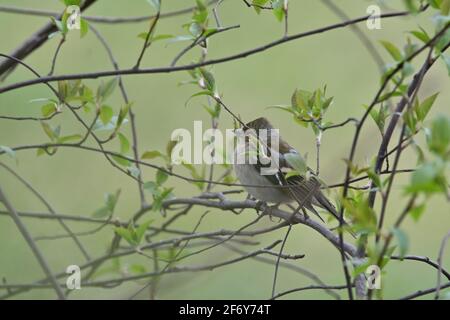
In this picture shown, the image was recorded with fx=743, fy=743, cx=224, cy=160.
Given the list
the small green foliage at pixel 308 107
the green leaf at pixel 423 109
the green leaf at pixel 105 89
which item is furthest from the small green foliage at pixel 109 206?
the green leaf at pixel 423 109

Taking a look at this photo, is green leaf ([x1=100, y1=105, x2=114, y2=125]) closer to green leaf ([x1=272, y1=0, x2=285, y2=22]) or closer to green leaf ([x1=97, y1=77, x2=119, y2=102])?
green leaf ([x1=97, y1=77, x2=119, y2=102])

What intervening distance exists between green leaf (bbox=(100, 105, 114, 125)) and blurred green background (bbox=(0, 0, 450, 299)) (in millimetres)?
953

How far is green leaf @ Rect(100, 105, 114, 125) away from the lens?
124cm

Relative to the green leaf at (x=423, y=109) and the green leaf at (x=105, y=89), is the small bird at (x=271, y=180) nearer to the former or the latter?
the green leaf at (x=105, y=89)

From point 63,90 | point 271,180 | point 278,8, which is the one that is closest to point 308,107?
point 278,8

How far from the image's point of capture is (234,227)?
9.34 feet

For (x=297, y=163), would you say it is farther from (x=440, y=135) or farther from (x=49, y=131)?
(x=49, y=131)

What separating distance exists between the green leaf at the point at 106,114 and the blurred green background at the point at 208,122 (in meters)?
0.95

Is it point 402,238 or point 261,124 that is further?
point 261,124

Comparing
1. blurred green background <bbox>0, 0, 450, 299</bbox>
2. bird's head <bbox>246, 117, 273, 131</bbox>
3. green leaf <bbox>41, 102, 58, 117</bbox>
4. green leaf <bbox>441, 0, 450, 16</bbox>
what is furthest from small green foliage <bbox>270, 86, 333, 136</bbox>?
blurred green background <bbox>0, 0, 450, 299</bbox>

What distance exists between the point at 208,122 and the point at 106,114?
1.98m

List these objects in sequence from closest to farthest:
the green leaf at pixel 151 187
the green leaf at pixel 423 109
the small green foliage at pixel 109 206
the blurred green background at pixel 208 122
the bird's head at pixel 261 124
→ the green leaf at pixel 423 109 → the green leaf at pixel 151 187 → the small green foliage at pixel 109 206 → the bird's head at pixel 261 124 → the blurred green background at pixel 208 122

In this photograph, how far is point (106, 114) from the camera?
4.11 ft

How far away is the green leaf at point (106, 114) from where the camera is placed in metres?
1.24
